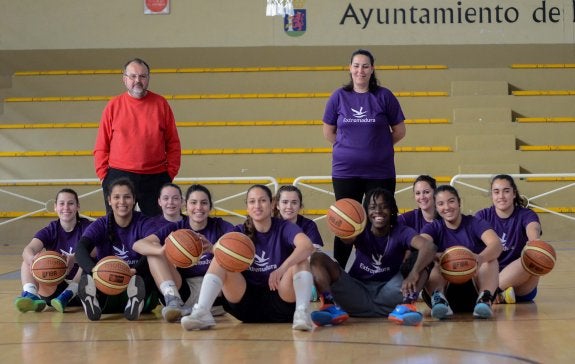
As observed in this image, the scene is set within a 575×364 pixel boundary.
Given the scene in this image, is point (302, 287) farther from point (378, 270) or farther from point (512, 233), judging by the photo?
point (512, 233)

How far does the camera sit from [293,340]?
402 cm

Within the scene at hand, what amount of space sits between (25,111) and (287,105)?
3512mm

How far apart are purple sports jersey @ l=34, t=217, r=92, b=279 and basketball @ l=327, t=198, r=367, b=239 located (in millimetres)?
1795

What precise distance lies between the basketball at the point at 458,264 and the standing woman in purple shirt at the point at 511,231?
22.8 inches

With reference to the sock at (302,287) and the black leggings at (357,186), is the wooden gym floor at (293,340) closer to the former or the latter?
the sock at (302,287)

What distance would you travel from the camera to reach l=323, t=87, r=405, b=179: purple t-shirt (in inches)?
210

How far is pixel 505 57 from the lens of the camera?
12.0 meters

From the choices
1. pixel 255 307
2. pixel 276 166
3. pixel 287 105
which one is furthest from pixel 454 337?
pixel 287 105

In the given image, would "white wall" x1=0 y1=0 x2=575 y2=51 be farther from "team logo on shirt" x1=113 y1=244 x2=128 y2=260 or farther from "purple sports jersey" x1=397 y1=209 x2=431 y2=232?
"team logo on shirt" x1=113 y1=244 x2=128 y2=260

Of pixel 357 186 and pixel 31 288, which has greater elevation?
pixel 357 186

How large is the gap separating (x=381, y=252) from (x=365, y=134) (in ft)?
2.83

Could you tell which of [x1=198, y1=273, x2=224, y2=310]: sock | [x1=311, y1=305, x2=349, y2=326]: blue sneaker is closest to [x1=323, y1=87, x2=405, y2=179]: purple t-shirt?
[x1=311, y1=305, x2=349, y2=326]: blue sneaker

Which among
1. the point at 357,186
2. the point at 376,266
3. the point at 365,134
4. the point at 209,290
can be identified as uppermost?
the point at 365,134

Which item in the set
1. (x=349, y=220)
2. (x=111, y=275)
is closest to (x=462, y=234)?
(x=349, y=220)
